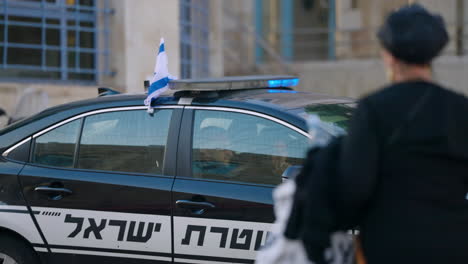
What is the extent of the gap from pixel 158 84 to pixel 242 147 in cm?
70

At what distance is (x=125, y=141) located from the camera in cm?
467

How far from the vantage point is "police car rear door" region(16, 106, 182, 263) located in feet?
14.5

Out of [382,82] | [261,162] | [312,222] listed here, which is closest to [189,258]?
[261,162]

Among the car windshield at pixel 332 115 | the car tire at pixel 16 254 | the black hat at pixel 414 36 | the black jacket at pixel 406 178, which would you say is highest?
the black hat at pixel 414 36

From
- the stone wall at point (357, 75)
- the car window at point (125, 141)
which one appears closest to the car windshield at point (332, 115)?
the car window at point (125, 141)

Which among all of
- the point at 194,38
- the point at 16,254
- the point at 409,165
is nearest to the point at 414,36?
the point at 409,165

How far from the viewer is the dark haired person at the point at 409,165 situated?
8.39ft

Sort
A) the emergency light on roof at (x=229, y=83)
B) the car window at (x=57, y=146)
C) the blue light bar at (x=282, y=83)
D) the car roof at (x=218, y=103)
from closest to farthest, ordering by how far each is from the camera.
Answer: the car roof at (x=218, y=103) < the emergency light on roof at (x=229, y=83) < the car window at (x=57, y=146) < the blue light bar at (x=282, y=83)

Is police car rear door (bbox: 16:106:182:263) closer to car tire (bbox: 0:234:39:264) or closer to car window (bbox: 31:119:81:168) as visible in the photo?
car window (bbox: 31:119:81:168)

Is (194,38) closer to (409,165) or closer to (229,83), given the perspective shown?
(229,83)

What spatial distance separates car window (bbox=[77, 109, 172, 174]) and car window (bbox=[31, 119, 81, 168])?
0.23ft

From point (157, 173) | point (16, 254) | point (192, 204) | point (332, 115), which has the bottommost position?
point (16, 254)

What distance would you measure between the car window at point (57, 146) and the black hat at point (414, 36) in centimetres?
265

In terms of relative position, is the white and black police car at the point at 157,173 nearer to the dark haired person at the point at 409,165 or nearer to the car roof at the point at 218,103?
the car roof at the point at 218,103
